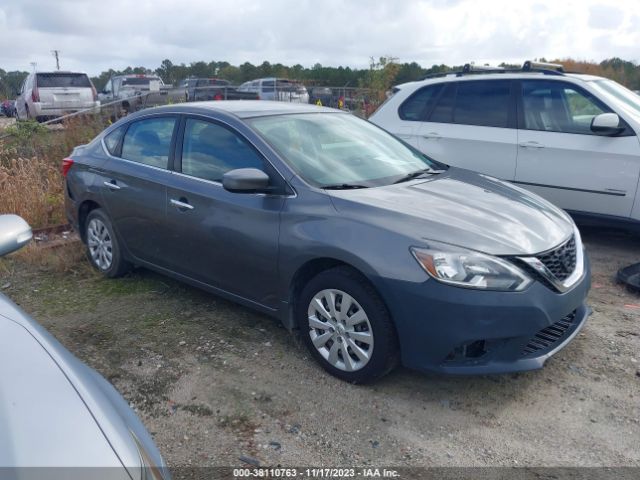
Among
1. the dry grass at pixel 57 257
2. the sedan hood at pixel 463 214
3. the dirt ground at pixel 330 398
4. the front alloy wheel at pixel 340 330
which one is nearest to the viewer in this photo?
the dirt ground at pixel 330 398

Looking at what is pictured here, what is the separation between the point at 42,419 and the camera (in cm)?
176

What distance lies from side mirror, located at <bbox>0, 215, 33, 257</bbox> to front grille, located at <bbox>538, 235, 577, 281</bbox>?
2.63 metres

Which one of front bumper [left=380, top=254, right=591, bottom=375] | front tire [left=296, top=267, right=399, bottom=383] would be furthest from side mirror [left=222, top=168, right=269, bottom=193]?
front bumper [left=380, top=254, right=591, bottom=375]

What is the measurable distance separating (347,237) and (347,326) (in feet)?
1.71

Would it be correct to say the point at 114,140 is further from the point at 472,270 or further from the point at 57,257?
the point at 472,270

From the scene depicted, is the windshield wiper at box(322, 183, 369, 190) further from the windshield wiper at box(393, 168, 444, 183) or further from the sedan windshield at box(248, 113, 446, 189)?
the windshield wiper at box(393, 168, 444, 183)

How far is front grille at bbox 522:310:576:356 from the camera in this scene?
3.34 m

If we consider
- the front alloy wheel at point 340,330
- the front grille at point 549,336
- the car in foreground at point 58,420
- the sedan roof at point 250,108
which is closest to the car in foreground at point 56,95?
the sedan roof at point 250,108

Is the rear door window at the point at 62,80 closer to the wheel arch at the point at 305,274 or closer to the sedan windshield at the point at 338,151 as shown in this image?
the sedan windshield at the point at 338,151

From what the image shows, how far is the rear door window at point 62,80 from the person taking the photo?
18516 millimetres

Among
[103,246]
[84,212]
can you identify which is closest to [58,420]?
[103,246]

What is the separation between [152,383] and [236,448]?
2.96 feet

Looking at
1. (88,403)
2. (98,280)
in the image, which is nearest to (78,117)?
(98,280)

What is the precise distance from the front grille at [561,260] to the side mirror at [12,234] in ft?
8.64
